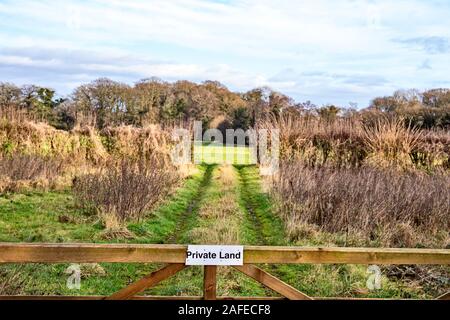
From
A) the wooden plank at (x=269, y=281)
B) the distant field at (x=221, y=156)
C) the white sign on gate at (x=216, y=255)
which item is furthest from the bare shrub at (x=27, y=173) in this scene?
the wooden plank at (x=269, y=281)

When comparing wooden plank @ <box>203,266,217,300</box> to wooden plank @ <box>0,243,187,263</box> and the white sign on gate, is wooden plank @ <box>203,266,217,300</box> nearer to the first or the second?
the white sign on gate

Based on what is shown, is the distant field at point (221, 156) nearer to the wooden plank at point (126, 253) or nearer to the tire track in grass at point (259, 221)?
the tire track in grass at point (259, 221)

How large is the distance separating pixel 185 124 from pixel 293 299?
1865cm

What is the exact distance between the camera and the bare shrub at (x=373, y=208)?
9266 millimetres

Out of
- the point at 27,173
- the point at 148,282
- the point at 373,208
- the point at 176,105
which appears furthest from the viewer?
the point at 176,105

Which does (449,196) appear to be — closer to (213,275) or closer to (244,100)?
(213,275)

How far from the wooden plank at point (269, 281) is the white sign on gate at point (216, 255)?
11 cm

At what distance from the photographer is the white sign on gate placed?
3.83m

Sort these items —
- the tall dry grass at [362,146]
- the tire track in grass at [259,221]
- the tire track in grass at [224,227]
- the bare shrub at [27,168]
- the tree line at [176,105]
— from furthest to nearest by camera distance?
the tree line at [176,105] < the tall dry grass at [362,146] < the bare shrub at [27,168] < the tire track in grass at [259,221] < the tire track in grass at [224,227]

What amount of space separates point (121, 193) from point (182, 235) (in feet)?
5.75

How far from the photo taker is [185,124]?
73.6 ft

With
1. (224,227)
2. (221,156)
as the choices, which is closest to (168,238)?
(224,227)

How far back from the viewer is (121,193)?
1082 centimetres

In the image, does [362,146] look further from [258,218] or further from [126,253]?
[126,253]
